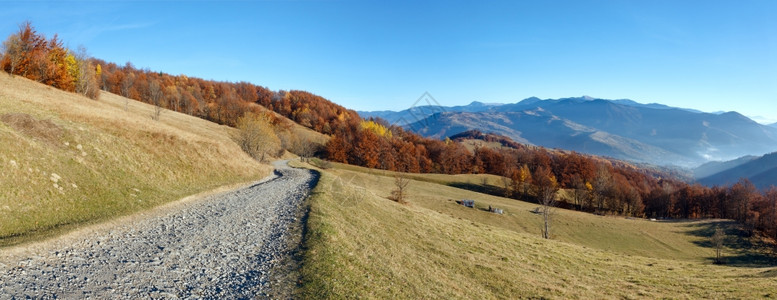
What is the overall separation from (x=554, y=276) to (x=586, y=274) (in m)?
5.07

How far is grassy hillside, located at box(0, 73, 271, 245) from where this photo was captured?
1995 centimetres

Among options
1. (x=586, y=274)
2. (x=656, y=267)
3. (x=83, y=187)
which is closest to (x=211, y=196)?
(x=83, y=187)

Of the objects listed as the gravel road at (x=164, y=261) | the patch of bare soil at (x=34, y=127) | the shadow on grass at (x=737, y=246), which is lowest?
the shadow on grass at (x=737, y=246)

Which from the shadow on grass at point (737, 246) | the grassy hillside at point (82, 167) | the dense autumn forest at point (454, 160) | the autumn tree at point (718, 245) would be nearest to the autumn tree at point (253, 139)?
the grassy hillside at point (82, 167)

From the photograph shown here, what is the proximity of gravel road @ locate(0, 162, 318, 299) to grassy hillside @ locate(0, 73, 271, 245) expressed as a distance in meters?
3.28

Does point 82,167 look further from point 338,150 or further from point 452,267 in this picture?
point 338,150

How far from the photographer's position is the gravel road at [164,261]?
11898 millimetres

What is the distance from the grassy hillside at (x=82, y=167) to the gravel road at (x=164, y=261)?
3283mm

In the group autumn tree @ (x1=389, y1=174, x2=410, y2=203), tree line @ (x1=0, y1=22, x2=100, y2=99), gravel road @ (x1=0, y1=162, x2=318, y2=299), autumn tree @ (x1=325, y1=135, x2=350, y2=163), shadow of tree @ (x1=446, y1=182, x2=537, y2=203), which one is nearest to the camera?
gravel road @ (x1=0, y1=162, x2=318, y2=299)

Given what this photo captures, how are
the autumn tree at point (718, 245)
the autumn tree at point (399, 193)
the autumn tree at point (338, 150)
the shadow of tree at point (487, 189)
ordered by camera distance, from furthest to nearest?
the autumn tree at point (338, 150)
the shadow of tree at point (487, 189)
the autumn tree at point (718, 245)
the autumn tree at point (399, 193)

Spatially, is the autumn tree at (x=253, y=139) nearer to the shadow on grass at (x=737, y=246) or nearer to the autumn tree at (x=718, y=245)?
the shadow on grass at (x=737, y=246)

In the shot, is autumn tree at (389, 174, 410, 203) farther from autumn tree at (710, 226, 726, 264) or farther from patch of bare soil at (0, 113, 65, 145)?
autumn tree at (710, 226, 726, 264)

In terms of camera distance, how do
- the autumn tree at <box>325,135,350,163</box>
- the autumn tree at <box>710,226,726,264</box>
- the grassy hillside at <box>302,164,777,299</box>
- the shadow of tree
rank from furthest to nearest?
the autumn tree at <box>325,135,350,163</box> < the shadow of tree < the autumn tree at <box>710,226,726,264</box> < the grassy hillside at <box>302,164,777,299</box>

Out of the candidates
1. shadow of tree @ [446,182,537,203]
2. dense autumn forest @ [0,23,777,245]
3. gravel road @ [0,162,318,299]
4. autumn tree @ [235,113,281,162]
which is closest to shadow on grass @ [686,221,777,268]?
dense autumn forest @ [0,23,777,245]
